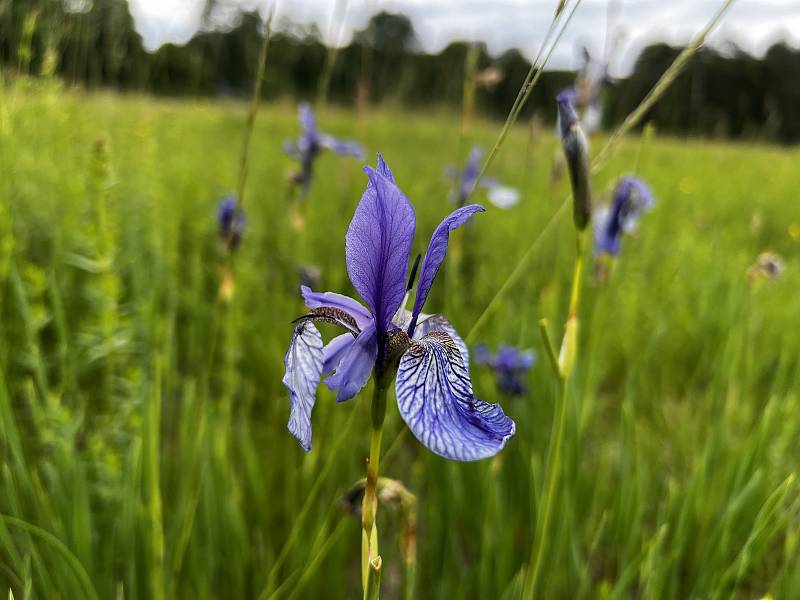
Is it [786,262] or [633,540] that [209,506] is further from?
[786,262]

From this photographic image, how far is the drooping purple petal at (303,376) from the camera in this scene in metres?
0.61

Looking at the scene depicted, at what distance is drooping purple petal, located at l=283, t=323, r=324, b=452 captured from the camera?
2.01ft

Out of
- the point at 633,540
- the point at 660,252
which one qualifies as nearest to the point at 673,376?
the point at 633,540

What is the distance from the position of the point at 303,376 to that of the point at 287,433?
3.55 feet

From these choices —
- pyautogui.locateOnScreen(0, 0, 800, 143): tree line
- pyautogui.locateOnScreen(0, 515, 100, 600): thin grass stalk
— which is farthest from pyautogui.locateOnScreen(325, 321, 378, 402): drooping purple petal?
pyautogui.locateOnScreen(0, 0, 800, 143): tree line

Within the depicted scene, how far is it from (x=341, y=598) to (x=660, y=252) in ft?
10.6

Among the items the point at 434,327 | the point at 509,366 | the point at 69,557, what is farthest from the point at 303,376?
the point at 509,366

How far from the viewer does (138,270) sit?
6.46 ft

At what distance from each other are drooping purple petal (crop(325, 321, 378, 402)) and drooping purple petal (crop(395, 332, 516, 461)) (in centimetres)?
4

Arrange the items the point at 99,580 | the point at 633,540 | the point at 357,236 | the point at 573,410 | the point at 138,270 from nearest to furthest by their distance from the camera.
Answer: the point at 357,236 < the point at 99,580 < the point at 633,540 < the point at 573,410 < the point at 138,270

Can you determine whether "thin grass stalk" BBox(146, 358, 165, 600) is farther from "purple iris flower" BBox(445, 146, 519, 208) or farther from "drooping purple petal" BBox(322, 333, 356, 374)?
"purple iris flower" BBox(445, 146, 519, 208)

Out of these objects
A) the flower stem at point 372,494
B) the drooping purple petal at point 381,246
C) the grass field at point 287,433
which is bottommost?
the grass field at point 287,433

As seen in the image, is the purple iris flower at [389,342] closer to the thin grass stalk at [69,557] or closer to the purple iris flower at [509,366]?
the thin grass stalk at [69,557]

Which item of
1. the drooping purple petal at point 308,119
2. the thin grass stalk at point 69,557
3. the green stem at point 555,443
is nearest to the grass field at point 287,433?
the thin grass stalk at point 69,557
